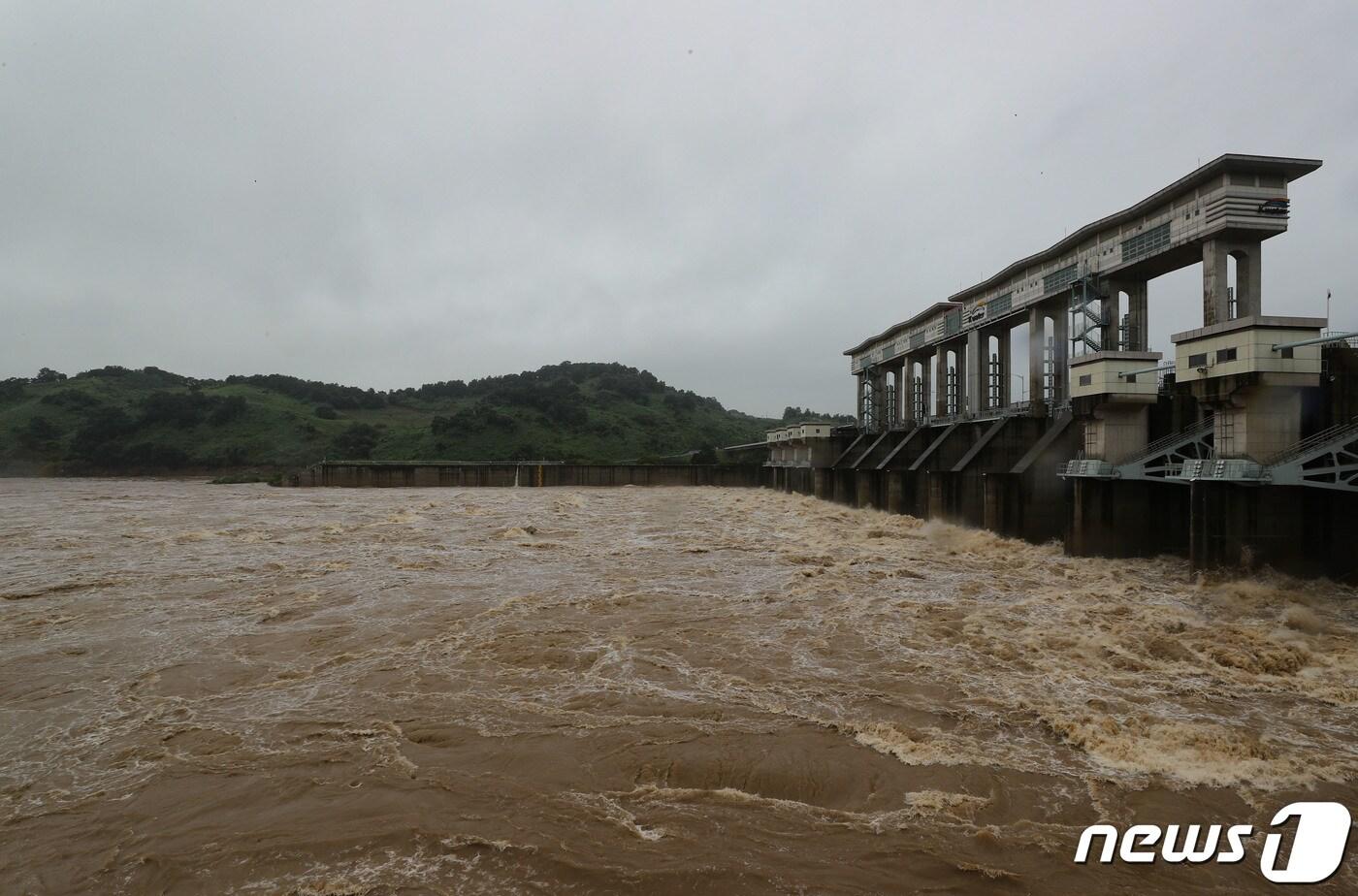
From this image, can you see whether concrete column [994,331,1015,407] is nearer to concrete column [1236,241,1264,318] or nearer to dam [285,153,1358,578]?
dam [285,153,1358,578]

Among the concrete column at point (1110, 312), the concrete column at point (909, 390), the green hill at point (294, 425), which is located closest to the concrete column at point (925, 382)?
the concrete column at point (909, 390)

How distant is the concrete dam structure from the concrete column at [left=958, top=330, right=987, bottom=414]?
1.63 meters

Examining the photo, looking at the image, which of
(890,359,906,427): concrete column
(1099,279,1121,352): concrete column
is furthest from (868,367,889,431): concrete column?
(1099,279,1121,352): concrete column

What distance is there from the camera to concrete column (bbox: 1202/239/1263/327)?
17.0m

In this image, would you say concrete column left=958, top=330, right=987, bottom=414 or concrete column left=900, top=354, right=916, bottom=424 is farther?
concrete column left=900, top=354, right=916, bottom=424

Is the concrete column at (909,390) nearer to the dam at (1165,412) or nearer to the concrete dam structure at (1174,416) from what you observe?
the dam at (1165,412)

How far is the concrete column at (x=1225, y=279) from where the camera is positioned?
55.7ft

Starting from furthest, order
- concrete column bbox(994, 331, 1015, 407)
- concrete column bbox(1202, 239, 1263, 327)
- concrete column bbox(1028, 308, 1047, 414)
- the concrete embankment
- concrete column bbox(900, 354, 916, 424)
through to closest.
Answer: the concrete embankment < concrete column bbox(900, 354, 916, 424) < concrete column bbox(994, 331, 1015, 407) < concrete column bbox(1028, 308, 1047, 414) < concrete column bbox(1202, 239, 1263, 327)

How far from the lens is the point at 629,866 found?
4324mm

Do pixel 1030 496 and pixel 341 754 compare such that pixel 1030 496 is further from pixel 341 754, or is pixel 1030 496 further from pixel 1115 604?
pixel 341 754

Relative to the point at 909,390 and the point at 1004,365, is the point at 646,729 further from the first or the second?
the point at 909,390

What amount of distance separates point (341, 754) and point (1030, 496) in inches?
776

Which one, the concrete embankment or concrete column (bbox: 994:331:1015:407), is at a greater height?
concrete column (bbox: 994:331:1015:407)

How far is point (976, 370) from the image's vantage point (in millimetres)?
32062
